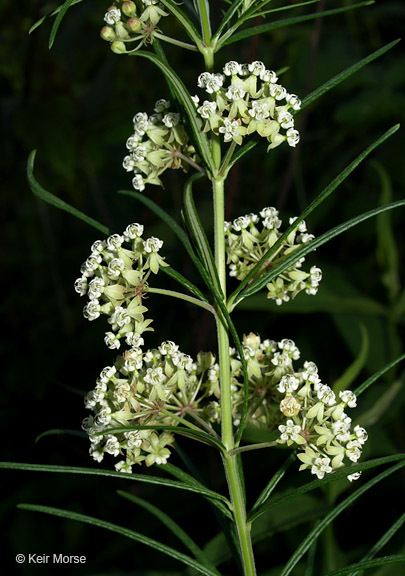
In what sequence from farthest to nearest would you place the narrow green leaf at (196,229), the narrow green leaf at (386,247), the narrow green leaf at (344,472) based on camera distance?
the narrow green leaf at (386,247)
the narrow green leaf at (196,229)
the narrow green leaf at (344,472)

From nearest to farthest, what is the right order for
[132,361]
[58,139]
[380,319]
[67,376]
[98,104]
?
1. [132,361]
2. [380,319]
3. [58,139]
4. [67,376]
5. [98,104]

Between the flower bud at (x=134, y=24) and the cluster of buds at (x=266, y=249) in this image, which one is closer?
the flower bud at (x=134, y=24)

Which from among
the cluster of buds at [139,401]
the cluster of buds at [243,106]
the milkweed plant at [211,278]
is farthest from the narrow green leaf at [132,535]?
the cluster of buds at [243,106]

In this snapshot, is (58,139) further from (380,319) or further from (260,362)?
(260,362)

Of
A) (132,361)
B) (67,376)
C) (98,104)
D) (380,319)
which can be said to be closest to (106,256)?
(132,361)

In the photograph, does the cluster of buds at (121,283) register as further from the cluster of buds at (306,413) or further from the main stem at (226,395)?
the cluster of buds at (306,413)

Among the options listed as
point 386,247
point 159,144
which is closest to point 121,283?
point 159,144
